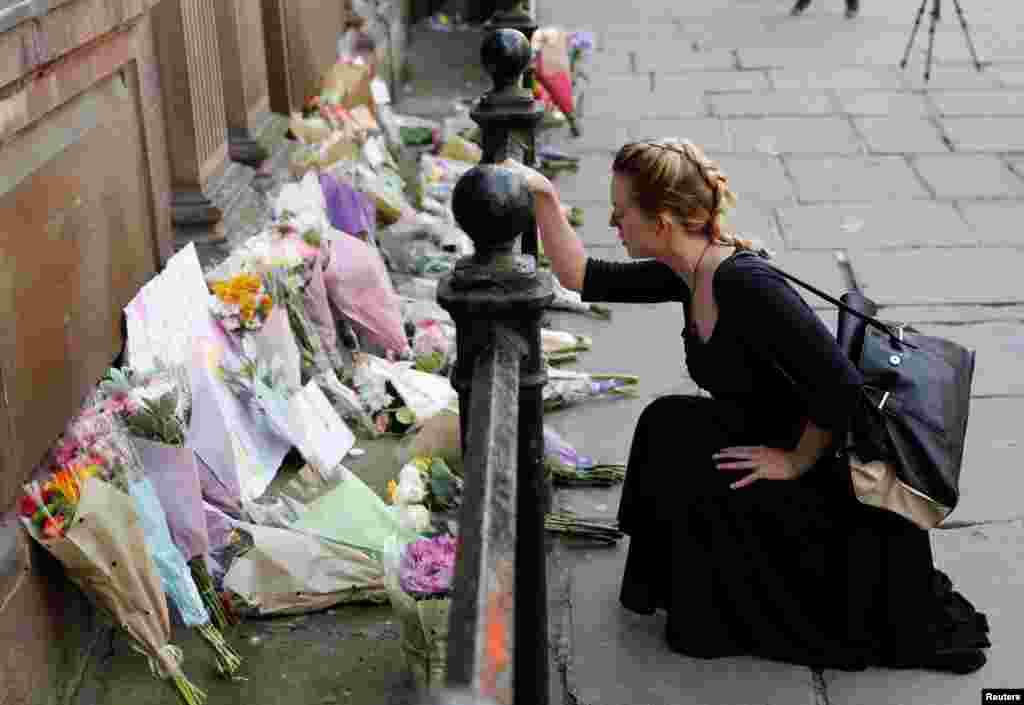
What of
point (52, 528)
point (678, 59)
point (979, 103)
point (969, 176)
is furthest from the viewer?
point (678, 59)

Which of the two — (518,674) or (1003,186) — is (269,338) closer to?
(518,674)

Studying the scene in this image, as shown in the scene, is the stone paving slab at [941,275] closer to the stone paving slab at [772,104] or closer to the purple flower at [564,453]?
the purple flower at [564,453]

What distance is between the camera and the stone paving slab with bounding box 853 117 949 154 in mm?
7988

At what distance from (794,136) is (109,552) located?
20.3 feet

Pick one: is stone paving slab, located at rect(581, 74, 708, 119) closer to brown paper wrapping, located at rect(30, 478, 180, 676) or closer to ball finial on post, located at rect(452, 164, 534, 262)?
brown paper wrapping, located at rect(30, 478, 180, 676)

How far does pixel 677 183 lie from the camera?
3.11m

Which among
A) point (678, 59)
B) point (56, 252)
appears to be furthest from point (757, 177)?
point (56, 252)

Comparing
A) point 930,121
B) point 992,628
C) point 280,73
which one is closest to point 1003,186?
point 930,121

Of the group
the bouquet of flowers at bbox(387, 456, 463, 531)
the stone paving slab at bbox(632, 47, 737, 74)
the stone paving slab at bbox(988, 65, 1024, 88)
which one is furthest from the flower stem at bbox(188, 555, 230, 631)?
the stone paving slab at bbox(988, 65, 1024, 88)

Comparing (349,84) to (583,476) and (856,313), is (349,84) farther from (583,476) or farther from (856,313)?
(856,313)

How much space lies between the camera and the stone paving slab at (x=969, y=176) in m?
7.13

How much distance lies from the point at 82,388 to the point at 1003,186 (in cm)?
532

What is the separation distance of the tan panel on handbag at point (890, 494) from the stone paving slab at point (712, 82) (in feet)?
22.2

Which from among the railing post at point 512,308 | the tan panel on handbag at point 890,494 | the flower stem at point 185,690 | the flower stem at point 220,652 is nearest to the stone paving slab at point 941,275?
the tan panel on handbag at point 890,494
